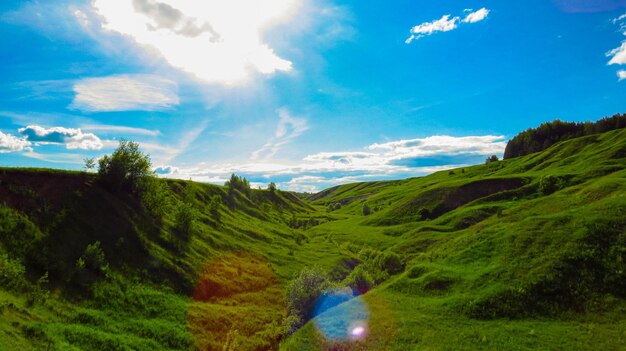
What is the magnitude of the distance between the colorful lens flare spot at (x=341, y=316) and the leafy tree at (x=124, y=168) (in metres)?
37.1

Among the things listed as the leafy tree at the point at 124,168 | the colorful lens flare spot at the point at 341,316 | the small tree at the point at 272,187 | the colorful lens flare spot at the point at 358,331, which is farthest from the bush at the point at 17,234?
the small tree at the point at 272,187

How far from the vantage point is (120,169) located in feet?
172

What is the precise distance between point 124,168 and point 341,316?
4190cm

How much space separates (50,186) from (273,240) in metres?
47.6

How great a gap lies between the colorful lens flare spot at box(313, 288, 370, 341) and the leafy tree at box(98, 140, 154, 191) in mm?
37146

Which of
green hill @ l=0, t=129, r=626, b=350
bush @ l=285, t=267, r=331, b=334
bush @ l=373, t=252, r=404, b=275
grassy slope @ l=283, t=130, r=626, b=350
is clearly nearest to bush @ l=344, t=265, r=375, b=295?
green hill @ l=0, t=129, r=626, b=350

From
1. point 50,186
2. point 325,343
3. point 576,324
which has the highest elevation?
point 50,186

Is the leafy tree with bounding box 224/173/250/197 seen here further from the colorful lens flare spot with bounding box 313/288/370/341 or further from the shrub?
the colorful lens flare spot with bounding box 313/288/370/341

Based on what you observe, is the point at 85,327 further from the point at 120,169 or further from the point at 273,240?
the point at 273,240

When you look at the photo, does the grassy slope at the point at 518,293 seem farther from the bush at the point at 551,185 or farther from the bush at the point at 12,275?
the bush at the point at 551,185

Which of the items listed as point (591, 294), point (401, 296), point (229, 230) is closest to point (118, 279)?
point (401, 296)

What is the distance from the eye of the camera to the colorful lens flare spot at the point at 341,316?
2870cm

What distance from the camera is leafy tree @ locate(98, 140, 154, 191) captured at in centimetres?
5147

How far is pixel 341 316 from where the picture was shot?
32.2 metres
